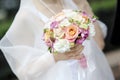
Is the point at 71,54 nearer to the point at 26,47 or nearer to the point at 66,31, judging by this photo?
the point at 66,31

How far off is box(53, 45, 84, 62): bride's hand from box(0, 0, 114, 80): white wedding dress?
0.16ft

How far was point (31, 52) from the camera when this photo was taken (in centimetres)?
288

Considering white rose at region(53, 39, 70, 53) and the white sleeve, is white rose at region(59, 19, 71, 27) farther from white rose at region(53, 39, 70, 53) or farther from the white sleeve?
the white sleeve

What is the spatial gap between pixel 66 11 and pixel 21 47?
416 mm

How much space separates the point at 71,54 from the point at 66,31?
0.19 m

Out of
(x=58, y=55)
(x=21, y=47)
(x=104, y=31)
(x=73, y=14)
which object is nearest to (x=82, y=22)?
(x=73, y=14)

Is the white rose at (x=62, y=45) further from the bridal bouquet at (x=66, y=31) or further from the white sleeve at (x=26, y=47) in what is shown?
the white sleeve at (x=26, y=47)

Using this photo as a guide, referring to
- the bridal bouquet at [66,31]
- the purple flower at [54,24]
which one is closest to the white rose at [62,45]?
the bridal bouquet at [66,31]

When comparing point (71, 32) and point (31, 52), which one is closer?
point (71, 32)

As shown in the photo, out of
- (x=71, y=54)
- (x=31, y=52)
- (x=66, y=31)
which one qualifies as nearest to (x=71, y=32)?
(x=66, y=31)

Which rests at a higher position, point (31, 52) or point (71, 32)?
point (71, 32)

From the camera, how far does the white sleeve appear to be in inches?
112

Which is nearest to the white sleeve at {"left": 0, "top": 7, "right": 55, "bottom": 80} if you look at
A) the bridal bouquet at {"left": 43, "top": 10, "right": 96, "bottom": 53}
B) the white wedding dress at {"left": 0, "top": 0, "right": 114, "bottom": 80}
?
the white wedding dress at {"left": 0, "top": 0, "right": 114, "bottom": 80}

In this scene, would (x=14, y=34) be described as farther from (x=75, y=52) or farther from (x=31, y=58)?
(x=75, y=52)
